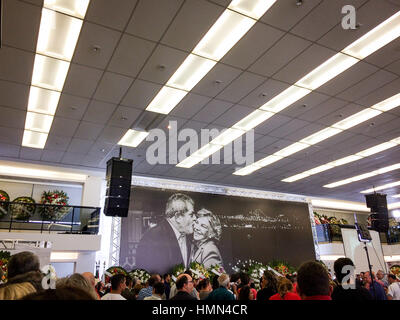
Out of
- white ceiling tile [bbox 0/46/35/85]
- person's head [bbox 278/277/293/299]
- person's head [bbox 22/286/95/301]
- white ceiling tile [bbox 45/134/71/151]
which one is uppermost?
white ceiling tile [bbox 0/46/35/85]

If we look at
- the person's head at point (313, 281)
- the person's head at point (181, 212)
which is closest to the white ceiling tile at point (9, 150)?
the person's head at point (181, 212)

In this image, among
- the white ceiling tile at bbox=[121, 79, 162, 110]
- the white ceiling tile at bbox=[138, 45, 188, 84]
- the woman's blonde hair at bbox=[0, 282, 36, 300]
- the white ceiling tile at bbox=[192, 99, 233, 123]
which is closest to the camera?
the woman's blonde hair at bbox=[0, 282, 36, 300]

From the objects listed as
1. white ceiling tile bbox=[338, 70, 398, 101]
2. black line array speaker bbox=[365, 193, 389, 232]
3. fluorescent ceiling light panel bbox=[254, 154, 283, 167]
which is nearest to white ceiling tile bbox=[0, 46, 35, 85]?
white ceiling tile bbox=[338, 70, 398, 101]

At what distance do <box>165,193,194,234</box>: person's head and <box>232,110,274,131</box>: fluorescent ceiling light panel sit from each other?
475 cm

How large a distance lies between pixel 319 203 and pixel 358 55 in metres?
Result: 12.0

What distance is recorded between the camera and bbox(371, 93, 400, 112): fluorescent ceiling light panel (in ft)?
22.9

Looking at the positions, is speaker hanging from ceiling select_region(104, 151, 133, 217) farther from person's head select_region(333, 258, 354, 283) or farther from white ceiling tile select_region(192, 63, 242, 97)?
person's head select_region(333, 258, 354, 283)

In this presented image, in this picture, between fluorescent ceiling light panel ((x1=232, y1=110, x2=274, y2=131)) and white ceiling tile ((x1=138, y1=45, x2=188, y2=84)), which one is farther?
fluorescent ceiling light panel ((x1=232, y1=110, x2=274, y2=131))

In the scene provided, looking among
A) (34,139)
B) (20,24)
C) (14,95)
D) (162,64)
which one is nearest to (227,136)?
(162,64)

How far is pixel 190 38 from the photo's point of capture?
492cm

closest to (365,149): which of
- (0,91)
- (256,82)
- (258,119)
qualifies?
(258,119)

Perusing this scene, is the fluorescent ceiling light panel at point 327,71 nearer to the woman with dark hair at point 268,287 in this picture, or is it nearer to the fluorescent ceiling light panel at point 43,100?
the woman with dark hair at point 268,287
